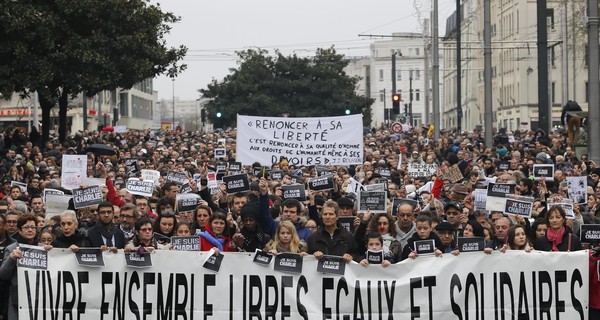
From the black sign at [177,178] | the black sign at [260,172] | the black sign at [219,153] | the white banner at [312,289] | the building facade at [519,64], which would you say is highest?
the building facade at [519,64]

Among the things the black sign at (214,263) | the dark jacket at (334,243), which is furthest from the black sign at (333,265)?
the black sign at (214,263)

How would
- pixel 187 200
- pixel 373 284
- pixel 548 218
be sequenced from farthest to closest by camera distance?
pixel 187 200, pixel 548 218, pixel 373 284

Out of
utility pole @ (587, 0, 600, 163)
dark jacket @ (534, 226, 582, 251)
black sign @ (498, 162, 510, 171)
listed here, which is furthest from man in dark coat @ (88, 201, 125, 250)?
black sign @ (498, 162, 510, 171)

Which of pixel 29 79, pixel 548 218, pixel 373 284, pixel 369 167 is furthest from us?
pixel 29 79

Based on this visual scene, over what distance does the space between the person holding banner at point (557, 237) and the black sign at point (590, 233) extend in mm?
141

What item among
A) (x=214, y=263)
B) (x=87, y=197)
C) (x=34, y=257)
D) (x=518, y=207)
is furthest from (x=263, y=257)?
(x=518, y=207)

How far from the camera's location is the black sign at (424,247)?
1155cm

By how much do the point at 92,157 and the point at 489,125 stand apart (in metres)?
14.8

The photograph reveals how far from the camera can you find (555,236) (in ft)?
41.7

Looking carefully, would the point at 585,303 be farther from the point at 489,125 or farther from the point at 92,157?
the point at 489,125

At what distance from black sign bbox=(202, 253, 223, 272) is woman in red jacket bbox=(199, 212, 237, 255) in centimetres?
60

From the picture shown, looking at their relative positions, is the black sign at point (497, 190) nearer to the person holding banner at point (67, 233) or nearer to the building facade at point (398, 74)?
the person holding banner at point (67, 233)

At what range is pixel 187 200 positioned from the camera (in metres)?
15.2

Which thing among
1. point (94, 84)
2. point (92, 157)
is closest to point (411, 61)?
point (94, 84)
